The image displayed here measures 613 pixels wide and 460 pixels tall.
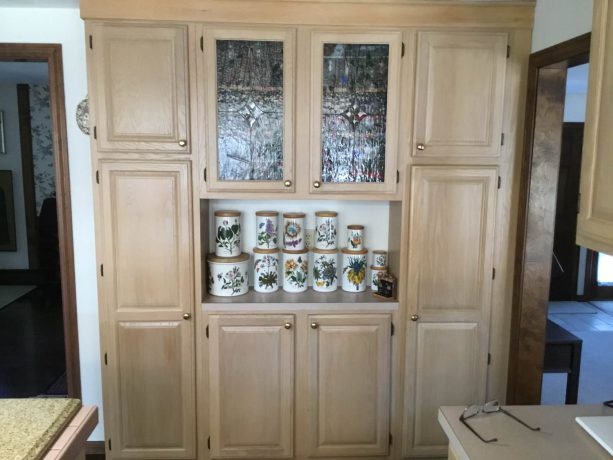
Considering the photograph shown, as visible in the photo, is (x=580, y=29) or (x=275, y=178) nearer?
(x=580, y=29)

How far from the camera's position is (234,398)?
83.4 inches

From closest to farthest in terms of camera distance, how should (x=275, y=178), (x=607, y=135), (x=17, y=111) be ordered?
(x=607, y=135) < (x=275, y=178) < (x=17, y=111)

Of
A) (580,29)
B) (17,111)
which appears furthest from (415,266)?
(17,111)

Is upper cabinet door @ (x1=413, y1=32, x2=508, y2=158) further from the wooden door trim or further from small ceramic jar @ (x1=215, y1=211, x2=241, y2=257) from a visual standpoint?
small ceramic jar @ (x1=215, y1=211, x2=241, y2=257)

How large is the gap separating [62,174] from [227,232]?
0.83 m

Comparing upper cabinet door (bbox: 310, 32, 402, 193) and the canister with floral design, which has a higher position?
upper cabinet door (bbox: 310, 32, 402, 193)

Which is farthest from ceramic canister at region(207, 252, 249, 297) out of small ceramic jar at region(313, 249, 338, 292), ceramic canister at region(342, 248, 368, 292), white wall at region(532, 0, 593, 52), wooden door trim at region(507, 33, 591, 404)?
white wall at region(532, 0, 593, 52)

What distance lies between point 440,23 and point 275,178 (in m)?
0.93

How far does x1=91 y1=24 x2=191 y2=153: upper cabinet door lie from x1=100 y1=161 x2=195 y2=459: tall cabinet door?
4.3 inches

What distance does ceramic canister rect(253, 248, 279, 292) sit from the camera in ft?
7.25

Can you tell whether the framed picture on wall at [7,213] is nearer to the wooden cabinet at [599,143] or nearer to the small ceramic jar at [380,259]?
the small ceramic jar at [380,259]

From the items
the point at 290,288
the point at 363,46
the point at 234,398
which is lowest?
the point at 234,398

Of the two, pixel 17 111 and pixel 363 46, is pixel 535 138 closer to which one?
pixel 363 46

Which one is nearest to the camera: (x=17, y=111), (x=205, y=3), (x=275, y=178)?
(x=205, y=3)
